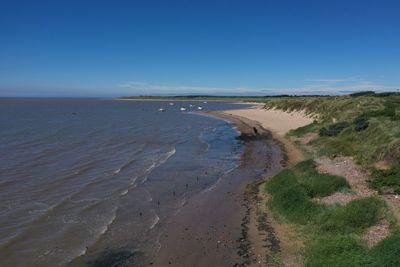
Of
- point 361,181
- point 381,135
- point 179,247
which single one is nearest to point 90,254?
point 179,247

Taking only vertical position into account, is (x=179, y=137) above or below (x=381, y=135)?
below

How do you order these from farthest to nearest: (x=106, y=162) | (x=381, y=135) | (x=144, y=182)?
(x=106, y=162) < (x=381, y=135) < (x=144, y=182)

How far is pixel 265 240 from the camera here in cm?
1197

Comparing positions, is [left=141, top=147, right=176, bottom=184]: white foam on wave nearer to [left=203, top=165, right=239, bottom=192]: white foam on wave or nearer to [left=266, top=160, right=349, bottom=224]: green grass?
[left=203, top=165, right=239, bottom=192]: white foam on wave

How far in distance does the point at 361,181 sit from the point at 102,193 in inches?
436

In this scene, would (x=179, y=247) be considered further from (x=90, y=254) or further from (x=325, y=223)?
(x=325, y=223)

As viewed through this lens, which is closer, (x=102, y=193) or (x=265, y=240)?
(x=265, y=240)

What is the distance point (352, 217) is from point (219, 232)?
407cm

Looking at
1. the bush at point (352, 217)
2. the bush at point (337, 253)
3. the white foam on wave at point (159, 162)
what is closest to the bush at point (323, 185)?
the bush at point (352, 217)

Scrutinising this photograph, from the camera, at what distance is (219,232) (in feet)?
42.5

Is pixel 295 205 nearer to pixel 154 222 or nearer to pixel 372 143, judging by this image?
pixel 154 222

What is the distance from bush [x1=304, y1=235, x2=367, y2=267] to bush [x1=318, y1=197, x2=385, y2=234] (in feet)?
3.76

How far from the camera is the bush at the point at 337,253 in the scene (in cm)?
898

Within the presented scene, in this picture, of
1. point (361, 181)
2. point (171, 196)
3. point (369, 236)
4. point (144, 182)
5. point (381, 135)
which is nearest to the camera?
point (369, 236)
